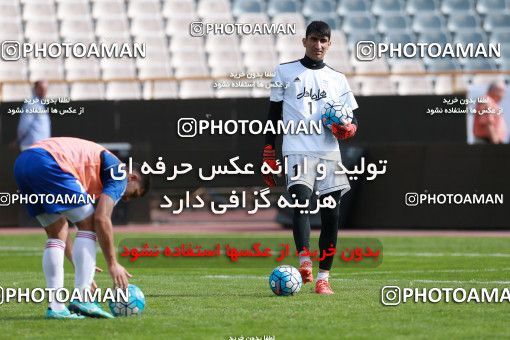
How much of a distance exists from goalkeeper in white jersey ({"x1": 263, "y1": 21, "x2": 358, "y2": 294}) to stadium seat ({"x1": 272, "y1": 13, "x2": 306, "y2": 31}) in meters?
19.5

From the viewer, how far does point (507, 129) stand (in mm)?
24250

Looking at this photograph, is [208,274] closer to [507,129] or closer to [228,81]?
[507,129]

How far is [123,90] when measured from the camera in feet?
89.7

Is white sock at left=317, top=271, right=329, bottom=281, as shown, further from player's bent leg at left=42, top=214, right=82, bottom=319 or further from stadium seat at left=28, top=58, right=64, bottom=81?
stadium seat at left=28, top=58, right=64, bottom=81

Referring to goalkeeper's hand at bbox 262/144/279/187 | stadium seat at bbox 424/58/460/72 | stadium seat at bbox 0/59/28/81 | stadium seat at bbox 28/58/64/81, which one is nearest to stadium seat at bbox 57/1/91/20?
stadium seat at bbox 28/58/64/81

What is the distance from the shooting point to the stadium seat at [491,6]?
30875 millimetres

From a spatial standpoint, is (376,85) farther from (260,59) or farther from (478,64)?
(478,64)

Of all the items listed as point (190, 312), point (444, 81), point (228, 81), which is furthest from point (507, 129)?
point (190, 312)

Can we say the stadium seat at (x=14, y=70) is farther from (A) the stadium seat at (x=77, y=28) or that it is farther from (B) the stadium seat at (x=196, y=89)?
(B) the stadium seat at (x=196, y=89)

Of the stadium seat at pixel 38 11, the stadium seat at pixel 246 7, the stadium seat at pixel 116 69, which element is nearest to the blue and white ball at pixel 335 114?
the stadium seat at pixel 116 69

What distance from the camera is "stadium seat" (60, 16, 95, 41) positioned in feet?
94.4

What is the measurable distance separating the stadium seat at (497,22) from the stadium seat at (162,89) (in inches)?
339

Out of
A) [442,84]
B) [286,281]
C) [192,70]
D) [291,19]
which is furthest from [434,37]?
[286,281]

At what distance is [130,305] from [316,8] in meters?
22.7
